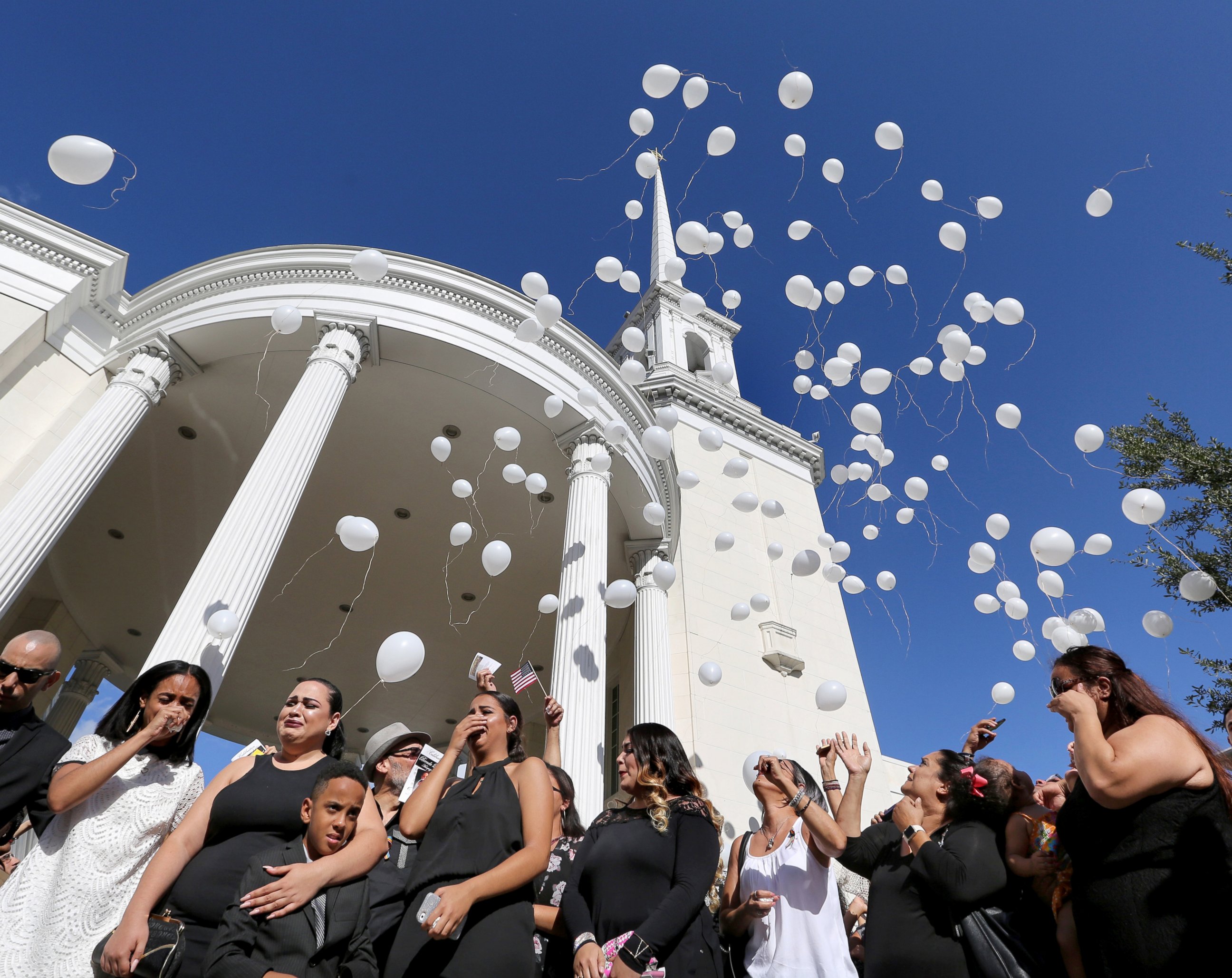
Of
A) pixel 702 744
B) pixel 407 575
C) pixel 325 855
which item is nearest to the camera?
pixel 325 855

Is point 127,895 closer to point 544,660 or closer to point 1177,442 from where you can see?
point 1177,442

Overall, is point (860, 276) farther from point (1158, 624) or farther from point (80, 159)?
point (80, 159)

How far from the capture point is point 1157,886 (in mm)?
2012

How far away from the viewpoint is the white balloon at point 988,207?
6.61 m

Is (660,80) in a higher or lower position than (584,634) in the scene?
higher

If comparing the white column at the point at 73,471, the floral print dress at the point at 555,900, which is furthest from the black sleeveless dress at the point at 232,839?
the white column at the point at 73,471

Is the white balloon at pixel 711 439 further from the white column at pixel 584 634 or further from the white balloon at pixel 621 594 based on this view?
the white balloon at pixel 621 594

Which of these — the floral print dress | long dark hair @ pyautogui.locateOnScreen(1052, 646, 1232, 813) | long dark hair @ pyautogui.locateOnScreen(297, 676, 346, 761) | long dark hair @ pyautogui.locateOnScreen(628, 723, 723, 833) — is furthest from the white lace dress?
long dark hair @ pyautogui.locateOnScreen(1052, 646, 1232, 813)

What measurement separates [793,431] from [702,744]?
10098 mm

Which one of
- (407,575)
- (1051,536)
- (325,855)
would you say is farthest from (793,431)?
(325,855)

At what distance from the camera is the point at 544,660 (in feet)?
55.7

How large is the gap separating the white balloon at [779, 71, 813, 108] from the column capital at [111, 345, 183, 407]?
888 centimetres

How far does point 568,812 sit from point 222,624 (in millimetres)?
4034

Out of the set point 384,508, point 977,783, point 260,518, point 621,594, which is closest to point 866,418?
point 621,594
